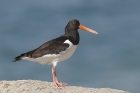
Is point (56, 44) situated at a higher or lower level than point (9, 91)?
higher

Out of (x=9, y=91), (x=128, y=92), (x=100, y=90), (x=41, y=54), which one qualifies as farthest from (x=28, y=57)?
(x=128, y=92)

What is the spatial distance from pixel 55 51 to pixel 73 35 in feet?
3.03

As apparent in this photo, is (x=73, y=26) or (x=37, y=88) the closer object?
(x=37, y=88)

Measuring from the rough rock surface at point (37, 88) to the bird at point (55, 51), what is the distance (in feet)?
1.35

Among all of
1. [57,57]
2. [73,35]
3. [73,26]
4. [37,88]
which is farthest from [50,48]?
[37,88]

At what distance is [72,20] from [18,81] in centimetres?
276

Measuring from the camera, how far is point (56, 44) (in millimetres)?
12172

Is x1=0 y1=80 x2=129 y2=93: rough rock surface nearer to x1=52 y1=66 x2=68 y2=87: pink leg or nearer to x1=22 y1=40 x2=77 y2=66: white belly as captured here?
x1=52 y1=66 x2=68 y2=87: pink leg

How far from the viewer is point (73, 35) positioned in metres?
12.5

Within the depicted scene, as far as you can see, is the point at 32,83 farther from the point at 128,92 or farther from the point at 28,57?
the point at 128,92

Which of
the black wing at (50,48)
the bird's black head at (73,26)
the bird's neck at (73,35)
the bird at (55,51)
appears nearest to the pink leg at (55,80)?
the bird at (55,51)

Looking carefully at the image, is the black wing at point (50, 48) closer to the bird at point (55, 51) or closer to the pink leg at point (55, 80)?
the bird at point (55, 51)

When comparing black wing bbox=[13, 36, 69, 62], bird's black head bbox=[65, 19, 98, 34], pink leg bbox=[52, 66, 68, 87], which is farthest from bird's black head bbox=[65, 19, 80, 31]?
pink leg bbox=[52, 66, 68, 87]

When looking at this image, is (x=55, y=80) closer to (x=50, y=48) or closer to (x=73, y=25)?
(x=50, y=48)
